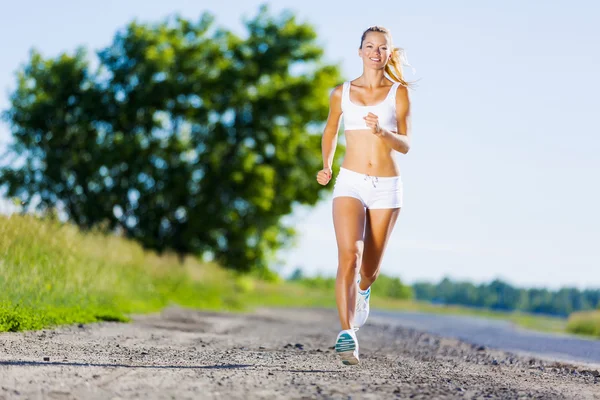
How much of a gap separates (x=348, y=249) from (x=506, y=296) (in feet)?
378

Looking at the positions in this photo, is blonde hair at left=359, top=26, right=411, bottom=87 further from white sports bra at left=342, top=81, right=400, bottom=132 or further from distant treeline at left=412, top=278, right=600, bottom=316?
distant treeline at left=412, top=278, right=600, bottom=316

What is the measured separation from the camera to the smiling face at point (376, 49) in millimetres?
6824

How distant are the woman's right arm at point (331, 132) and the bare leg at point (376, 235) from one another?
504mm

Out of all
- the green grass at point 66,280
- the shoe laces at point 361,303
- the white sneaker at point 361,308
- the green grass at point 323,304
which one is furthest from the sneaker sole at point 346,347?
the green grass at point 323,304

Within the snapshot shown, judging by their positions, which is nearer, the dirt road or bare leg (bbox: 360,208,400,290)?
the dirt road

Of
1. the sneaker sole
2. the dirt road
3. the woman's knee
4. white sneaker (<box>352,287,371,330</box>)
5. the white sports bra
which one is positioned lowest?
the dirt road

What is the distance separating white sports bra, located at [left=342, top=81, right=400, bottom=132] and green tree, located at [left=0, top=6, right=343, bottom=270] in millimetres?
25651

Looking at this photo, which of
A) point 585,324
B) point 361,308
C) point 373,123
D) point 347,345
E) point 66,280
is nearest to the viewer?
point 373,123

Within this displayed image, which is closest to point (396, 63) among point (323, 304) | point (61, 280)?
point (61, 280)

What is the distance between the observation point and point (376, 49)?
6.84 meters

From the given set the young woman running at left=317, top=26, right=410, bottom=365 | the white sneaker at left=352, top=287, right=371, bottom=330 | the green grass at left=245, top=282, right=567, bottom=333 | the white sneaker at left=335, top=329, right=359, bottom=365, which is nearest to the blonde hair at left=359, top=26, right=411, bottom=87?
the young woman running at left=317, top=26, right=410, bottom=365

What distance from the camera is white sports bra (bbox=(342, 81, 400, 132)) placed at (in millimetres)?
6777

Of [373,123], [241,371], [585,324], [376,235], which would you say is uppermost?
[373,123]

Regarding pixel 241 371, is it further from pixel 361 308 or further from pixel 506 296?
pixel 506 296
